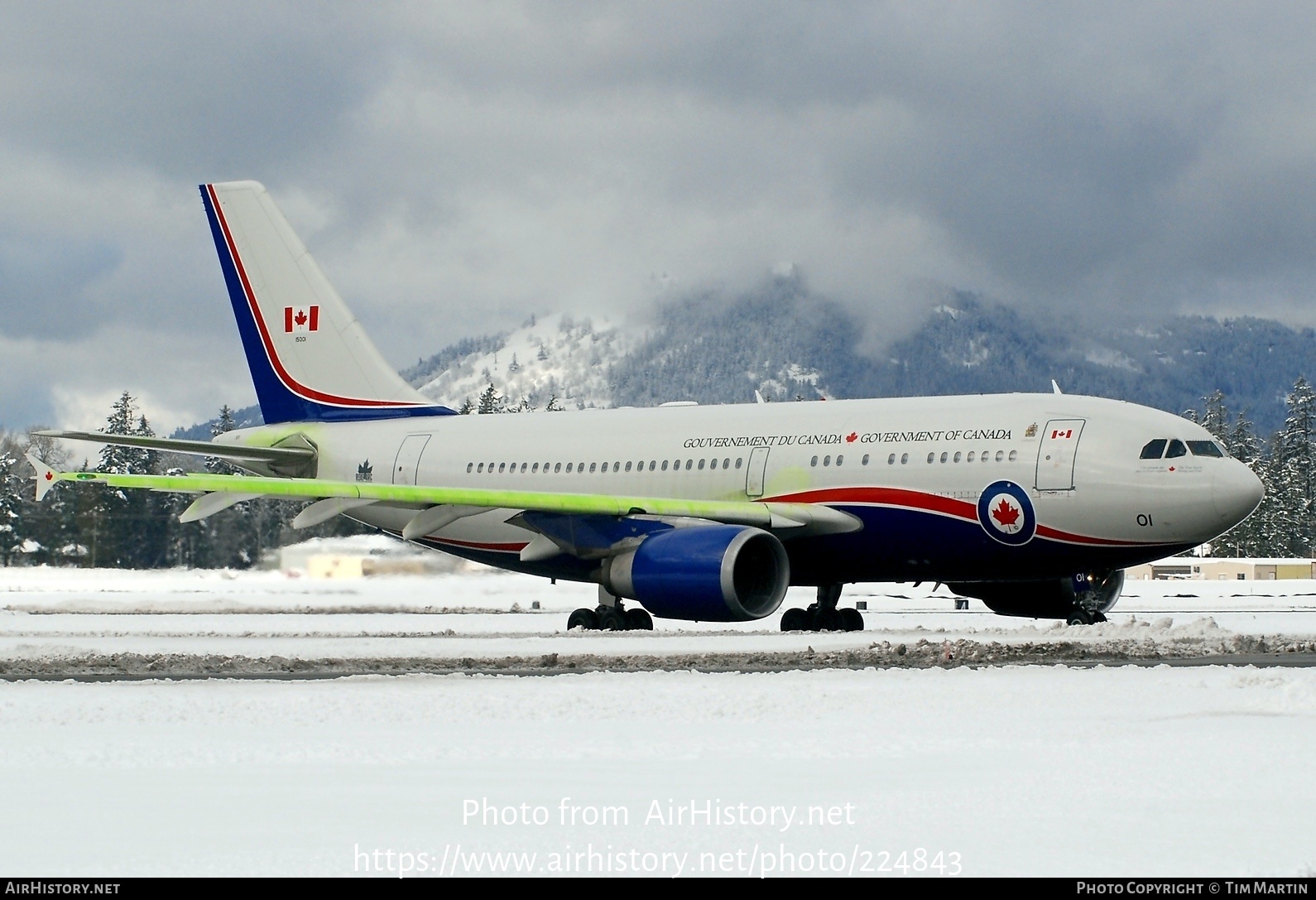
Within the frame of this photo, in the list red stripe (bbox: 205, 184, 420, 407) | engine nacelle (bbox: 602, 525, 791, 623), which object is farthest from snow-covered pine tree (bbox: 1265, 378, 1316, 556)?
engine nacelle (bbox: 602, 525, 791, 623)

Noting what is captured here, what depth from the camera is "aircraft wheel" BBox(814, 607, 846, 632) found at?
30.1 meters

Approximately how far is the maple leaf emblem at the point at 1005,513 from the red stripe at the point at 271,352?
48.5ft

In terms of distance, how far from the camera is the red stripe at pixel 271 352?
121ft

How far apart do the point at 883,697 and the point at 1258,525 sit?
9860 cm

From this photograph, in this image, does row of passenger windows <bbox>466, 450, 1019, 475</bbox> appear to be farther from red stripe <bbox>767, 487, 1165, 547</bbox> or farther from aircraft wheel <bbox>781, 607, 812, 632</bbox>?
Result: aircraft wheel <bbox>781, 607, 812, 632</bbox>

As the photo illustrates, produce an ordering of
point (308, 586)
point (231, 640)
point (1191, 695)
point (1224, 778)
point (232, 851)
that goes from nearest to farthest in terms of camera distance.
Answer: point (232, 851), point (1224, 778), point (1191, 695), point (231, 640), point (308, 586)

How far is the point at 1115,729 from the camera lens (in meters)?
12.7

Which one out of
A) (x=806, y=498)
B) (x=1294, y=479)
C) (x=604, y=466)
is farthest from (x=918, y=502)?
(x=1294, y=479)

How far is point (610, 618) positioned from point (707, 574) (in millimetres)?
3821

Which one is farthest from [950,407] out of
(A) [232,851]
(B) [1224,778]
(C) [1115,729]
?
(A) [232,851]

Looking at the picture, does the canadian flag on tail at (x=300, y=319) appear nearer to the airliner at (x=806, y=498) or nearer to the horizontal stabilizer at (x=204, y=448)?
the horizontal stabilizer at (x=204, y=448)
